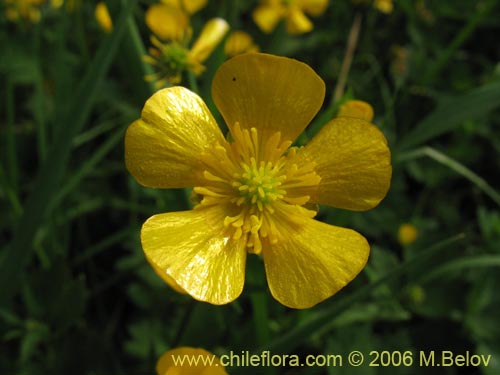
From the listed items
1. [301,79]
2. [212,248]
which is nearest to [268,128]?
[301,79]

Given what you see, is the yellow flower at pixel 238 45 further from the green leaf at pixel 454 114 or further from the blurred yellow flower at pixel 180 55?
the green leaf at pixel 454 114

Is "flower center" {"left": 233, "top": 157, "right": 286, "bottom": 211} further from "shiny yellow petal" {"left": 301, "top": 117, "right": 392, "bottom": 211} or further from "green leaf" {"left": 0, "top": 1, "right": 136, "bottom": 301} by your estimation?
"green leaf" {"left": 0, "top": 1, "right": 136, "bottom": 301}

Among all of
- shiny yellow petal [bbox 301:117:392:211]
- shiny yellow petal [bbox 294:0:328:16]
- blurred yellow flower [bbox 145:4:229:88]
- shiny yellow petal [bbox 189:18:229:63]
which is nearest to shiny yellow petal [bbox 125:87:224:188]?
shiny yellow petal [bbox 301:117:392:211]

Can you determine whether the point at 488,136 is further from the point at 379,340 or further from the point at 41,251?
the point at 41,251

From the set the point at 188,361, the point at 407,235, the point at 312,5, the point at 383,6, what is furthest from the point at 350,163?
the point at 383,6

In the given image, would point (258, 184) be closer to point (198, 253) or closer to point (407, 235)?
point (198, 253)

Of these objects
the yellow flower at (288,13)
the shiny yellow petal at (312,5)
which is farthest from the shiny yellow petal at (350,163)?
the shiny yellow petal at (312,5)
